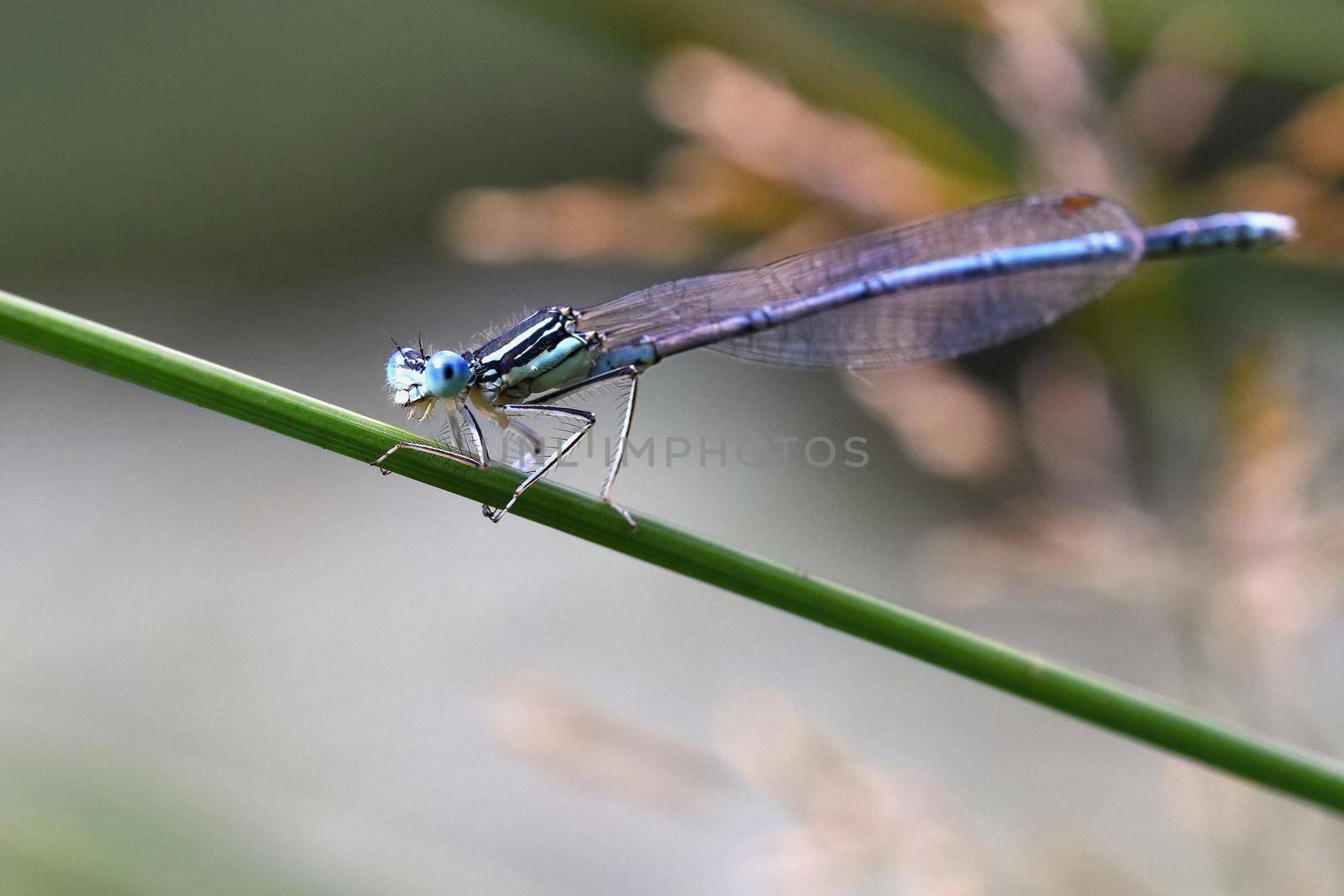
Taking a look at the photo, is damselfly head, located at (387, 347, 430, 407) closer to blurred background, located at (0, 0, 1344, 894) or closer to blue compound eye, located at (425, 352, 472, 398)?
blue compound eye, located at (425, 352, 472, 398)

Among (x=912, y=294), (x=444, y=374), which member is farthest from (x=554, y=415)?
(x=912, y=294)

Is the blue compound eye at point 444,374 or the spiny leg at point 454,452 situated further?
the blue compound eye at point 444,374

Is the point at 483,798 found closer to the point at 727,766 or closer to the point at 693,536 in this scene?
the point at 727,766

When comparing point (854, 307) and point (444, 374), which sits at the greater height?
point (854, 307)

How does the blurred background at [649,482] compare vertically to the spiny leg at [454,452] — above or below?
above

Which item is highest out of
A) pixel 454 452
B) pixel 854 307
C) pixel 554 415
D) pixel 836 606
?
pixel 854 307

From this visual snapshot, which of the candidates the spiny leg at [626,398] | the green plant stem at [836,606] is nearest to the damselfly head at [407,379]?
the spiny leg at [626,398]

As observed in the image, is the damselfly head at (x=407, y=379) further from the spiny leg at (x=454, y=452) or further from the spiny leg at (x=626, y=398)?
the spiny leg at (x=626, y=398)

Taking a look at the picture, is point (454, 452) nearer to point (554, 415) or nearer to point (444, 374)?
point (444, 374)
